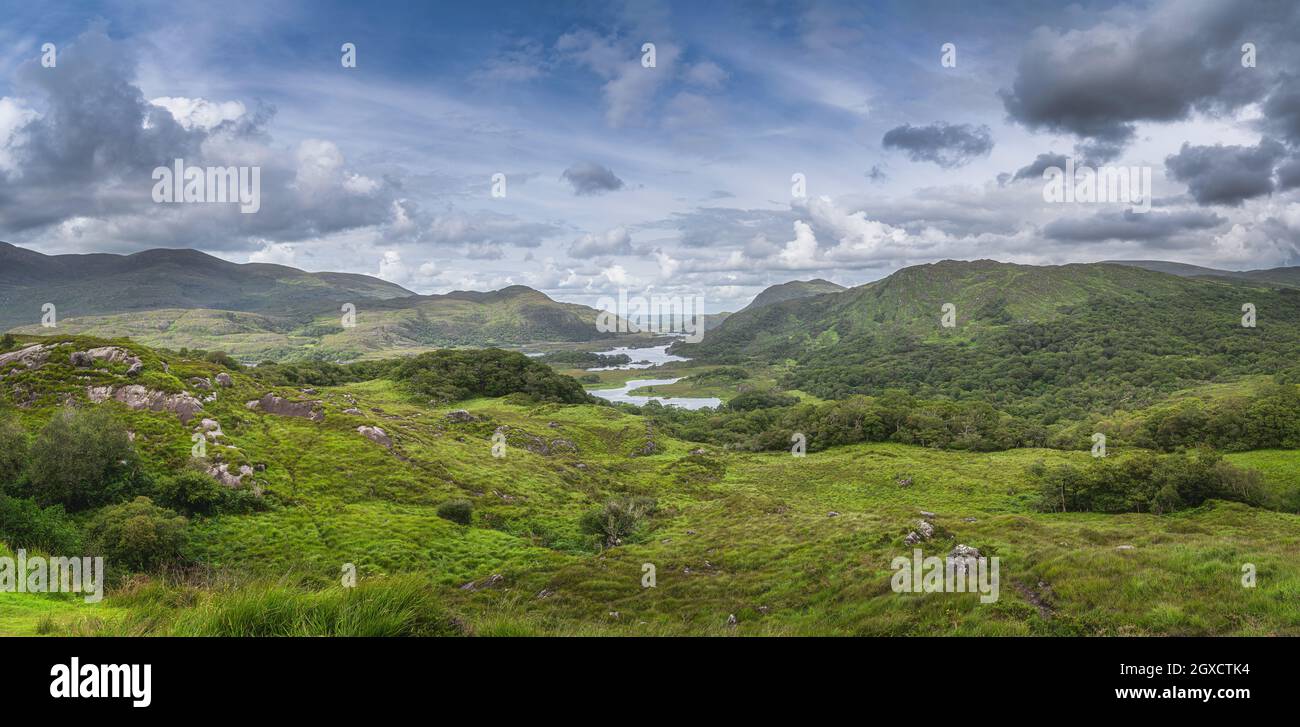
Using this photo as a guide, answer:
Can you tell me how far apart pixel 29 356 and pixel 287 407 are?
20178 mm

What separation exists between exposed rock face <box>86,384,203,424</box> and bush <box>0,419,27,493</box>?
→ 50.9 feet

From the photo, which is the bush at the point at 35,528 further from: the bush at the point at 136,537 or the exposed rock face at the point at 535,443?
the exposed rock face at the point at 535,443

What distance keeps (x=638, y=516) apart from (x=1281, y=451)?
92091mm

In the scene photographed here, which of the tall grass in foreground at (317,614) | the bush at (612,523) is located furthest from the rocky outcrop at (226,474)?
the tall grass in foreground at (317,614)

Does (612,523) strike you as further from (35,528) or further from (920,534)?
(35,528)

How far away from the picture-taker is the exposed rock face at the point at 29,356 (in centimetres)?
4719

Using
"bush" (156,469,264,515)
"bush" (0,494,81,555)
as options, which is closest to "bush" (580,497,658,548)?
"bush" (156,469,264,515)

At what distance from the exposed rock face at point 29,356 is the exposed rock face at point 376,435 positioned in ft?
86.3

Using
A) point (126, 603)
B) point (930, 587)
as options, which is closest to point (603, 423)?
point (930, 587)

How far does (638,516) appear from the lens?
158ft

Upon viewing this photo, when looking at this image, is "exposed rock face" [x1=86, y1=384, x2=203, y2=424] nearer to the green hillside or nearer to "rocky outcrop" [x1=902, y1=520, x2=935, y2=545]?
the green hillside

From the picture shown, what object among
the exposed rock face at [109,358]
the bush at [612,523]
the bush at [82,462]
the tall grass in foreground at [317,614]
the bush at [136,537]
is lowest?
the bush at [612,523]

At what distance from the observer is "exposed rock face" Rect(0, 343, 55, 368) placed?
47.2 meters
